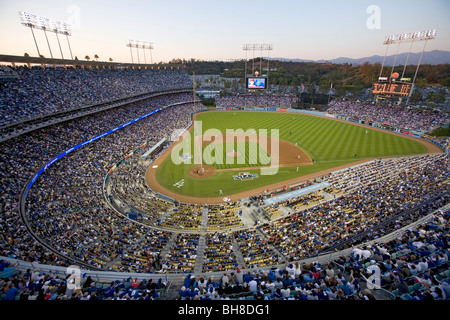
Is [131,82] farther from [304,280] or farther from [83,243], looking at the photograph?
[304,280]

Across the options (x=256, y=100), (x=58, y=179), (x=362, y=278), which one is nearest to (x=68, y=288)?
(x=362, y=278)

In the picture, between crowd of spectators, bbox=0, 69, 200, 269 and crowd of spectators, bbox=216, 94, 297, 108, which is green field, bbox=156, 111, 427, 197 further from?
crowd of spectators, bbox=216, 94, 297, 108

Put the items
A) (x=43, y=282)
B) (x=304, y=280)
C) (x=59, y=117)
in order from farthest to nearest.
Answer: (x=59, y=117) < (x=304, y=280) < (x=43, y=282)

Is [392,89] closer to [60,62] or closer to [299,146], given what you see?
[299,146]

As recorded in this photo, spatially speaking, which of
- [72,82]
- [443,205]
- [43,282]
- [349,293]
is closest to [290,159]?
[443,205]

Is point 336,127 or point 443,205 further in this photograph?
point 336,127

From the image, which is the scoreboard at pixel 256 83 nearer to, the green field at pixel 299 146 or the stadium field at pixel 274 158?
the green field at pixel 299 146
